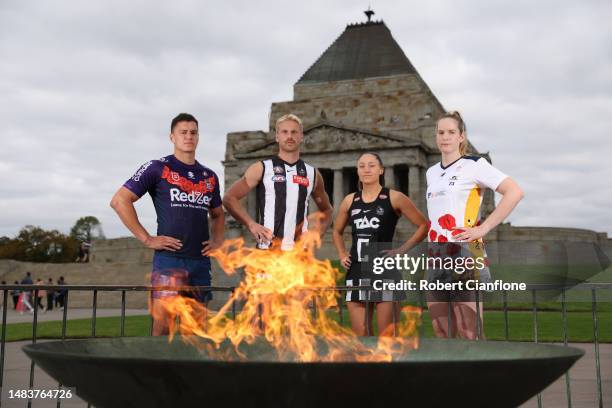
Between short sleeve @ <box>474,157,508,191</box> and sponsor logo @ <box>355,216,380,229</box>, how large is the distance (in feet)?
4.03

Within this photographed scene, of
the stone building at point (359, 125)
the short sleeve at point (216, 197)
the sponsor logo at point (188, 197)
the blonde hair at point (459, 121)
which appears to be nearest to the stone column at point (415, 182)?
the stone building at point (359, 125)

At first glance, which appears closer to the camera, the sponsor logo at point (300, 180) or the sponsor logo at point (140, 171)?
the sponsor logo at point (140, 171)

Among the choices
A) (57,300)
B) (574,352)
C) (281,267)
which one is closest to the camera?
(574,352)

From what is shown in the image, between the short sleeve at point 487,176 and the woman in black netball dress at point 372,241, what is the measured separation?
1.09 meters

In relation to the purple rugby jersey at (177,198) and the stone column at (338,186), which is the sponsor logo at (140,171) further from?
the stone column at (338,186)

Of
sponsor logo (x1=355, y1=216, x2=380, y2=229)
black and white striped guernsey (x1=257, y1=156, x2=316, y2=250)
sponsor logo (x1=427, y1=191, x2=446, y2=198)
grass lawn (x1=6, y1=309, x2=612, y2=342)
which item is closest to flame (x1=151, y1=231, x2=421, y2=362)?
black and white striped guernsey (x1=257, y1=156, x2=316, y2=250)

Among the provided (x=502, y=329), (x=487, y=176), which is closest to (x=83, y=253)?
(x=502, y=329)

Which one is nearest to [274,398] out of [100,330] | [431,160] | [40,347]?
[40,347]

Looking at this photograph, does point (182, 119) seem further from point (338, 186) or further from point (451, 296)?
point (338, 186)

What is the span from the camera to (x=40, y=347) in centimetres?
301

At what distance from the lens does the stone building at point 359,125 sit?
45688 millimetres

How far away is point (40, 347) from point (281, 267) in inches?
66.0

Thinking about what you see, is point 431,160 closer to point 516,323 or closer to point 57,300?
point 57,300

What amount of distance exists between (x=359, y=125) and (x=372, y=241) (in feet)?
142
